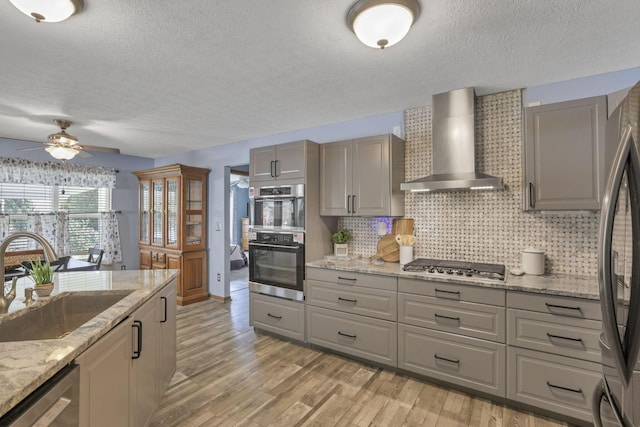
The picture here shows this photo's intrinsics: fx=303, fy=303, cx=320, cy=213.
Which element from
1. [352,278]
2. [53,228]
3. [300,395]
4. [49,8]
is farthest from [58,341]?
[53,228]

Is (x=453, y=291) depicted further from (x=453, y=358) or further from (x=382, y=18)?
(x=382, y=18)

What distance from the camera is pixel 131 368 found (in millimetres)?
1550

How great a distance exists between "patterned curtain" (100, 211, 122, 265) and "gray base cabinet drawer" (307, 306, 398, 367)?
4089mm

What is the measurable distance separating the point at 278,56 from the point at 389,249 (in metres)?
2.06

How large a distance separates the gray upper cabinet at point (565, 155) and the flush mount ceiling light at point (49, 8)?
289cm

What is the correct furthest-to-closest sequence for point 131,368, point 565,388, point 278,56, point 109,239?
point 109,239
point 278,56
point 565,388
point 131,368

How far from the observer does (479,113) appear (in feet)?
9.12

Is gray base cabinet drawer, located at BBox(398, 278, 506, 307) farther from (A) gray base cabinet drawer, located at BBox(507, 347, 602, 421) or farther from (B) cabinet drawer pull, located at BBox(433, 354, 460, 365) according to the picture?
(B) cabinet drawer pull, located at BBox(433, 354, 460, 365)

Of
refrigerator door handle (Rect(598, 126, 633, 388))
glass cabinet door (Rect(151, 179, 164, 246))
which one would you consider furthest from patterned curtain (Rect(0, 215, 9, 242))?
refrigerator door handle (Rect(598, 126, 633, 388))

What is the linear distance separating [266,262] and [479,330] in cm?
213

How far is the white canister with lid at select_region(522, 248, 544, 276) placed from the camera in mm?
2400

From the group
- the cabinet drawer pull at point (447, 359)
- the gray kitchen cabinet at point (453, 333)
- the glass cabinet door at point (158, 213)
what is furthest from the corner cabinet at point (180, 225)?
the cabinet drawer pull at point (447, 359)

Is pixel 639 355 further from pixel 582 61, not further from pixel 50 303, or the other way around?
pixel 50 303

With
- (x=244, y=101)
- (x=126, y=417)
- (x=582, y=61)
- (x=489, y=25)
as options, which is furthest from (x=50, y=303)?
(x=582, y=61)
